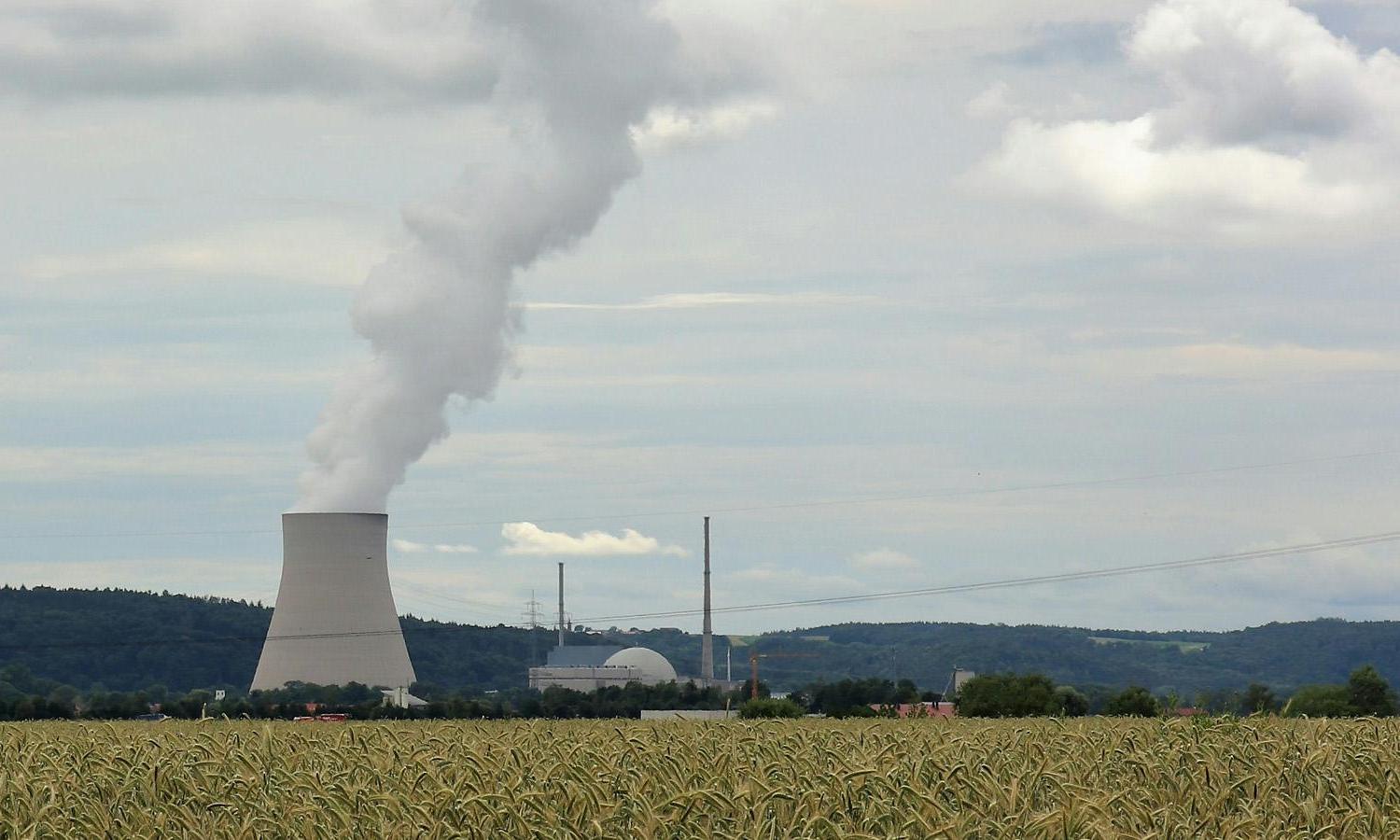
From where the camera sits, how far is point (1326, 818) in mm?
7867

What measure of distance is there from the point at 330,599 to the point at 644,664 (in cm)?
6007

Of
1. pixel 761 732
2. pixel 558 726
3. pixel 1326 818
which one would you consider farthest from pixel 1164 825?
pixel 558 726

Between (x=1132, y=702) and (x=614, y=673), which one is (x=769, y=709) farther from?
(x=614, y=673)

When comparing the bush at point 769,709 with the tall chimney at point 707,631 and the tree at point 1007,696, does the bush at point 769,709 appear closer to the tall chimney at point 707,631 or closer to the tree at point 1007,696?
the tree at point 1007,696

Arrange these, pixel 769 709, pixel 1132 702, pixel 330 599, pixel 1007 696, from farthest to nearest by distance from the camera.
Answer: pixel 330 599
pixel 1007 696
pixel 769 709
pixel 1132 702

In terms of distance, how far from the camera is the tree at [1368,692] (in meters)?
54.7

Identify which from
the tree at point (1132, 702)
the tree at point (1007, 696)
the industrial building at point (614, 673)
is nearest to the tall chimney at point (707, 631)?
the industrial building at point (614, 673)

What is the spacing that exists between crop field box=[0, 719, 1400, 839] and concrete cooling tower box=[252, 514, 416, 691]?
195ft

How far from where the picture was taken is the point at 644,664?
420ft

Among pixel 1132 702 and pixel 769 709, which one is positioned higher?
pixel 1132 702

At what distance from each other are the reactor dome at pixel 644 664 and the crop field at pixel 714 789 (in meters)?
116

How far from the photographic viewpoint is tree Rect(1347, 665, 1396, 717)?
54.7 m

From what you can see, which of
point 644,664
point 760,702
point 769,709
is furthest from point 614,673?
point 769,709

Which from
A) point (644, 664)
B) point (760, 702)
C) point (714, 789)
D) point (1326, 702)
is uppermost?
point (644, 664)
